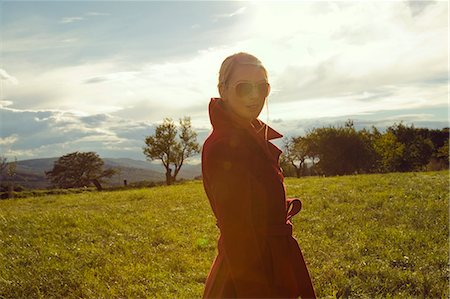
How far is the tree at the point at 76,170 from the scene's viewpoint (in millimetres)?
98500

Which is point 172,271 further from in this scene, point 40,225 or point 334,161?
point 334,161

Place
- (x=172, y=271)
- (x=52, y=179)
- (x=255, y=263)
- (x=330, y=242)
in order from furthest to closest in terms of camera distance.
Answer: (x=52, y=179), (x=330, y=242), (x=172, y=271), (x=255, y=263)

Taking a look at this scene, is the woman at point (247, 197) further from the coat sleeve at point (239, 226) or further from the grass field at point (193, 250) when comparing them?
the grass field at point (193, 250)

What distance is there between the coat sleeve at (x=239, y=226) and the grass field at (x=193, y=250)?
18.1ft

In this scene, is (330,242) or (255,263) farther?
(330,242)

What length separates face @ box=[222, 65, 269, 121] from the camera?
11.1 ft

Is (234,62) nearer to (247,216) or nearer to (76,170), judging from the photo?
(247,216)

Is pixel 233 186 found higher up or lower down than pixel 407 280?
higher up

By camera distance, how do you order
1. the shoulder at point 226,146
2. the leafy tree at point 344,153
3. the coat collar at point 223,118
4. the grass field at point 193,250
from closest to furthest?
the shoulder at point 226,146
the coat collar at point 223,118
the grass field at point 193,250
the leafy tree at point 344,153

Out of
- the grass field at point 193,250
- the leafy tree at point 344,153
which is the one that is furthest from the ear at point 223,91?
the leafy tree at point 344,153

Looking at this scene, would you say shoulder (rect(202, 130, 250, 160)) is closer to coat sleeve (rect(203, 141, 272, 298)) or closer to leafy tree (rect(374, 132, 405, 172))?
coat sleeve (rect(203, 141, 272, 298))

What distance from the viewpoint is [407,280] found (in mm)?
8602

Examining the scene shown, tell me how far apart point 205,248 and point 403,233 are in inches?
223

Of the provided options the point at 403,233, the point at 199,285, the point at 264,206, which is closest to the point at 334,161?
the point at 403,233
